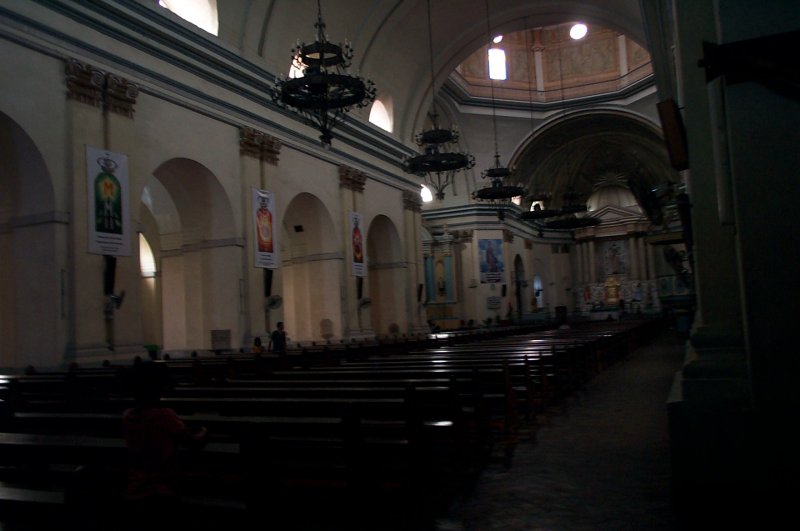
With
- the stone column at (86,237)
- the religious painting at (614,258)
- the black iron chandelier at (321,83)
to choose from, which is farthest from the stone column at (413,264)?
the religious painting at (614,258)

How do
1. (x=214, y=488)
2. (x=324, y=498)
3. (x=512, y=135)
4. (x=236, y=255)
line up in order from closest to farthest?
(x=324, y=498) < (x=214, y=488) < (x=236, y=255) < (x=512, y=135)

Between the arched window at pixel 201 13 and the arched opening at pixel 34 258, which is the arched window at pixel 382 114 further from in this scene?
the arched opening at pixel 34 258

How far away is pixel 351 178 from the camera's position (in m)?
19.2

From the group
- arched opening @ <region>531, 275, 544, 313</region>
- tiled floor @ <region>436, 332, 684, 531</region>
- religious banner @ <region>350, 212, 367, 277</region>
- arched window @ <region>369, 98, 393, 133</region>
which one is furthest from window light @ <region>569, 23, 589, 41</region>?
tiled floor @ <region>436, 332, 684, 531</region>

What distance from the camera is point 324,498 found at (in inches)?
140

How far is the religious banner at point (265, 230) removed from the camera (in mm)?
15113

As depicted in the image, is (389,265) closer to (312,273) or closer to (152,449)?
(312,273)

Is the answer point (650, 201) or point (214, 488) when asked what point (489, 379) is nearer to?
point (214, 488)

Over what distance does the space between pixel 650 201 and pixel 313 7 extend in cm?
973

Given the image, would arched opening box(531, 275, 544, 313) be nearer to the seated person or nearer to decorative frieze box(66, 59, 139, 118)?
the seated person

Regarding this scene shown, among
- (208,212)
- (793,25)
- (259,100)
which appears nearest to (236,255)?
(208,212)

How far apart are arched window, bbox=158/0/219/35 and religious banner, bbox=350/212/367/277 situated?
21.6ft

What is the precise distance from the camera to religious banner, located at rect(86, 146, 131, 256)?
10.9 meters

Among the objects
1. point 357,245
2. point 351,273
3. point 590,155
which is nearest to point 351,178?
point 357,245
